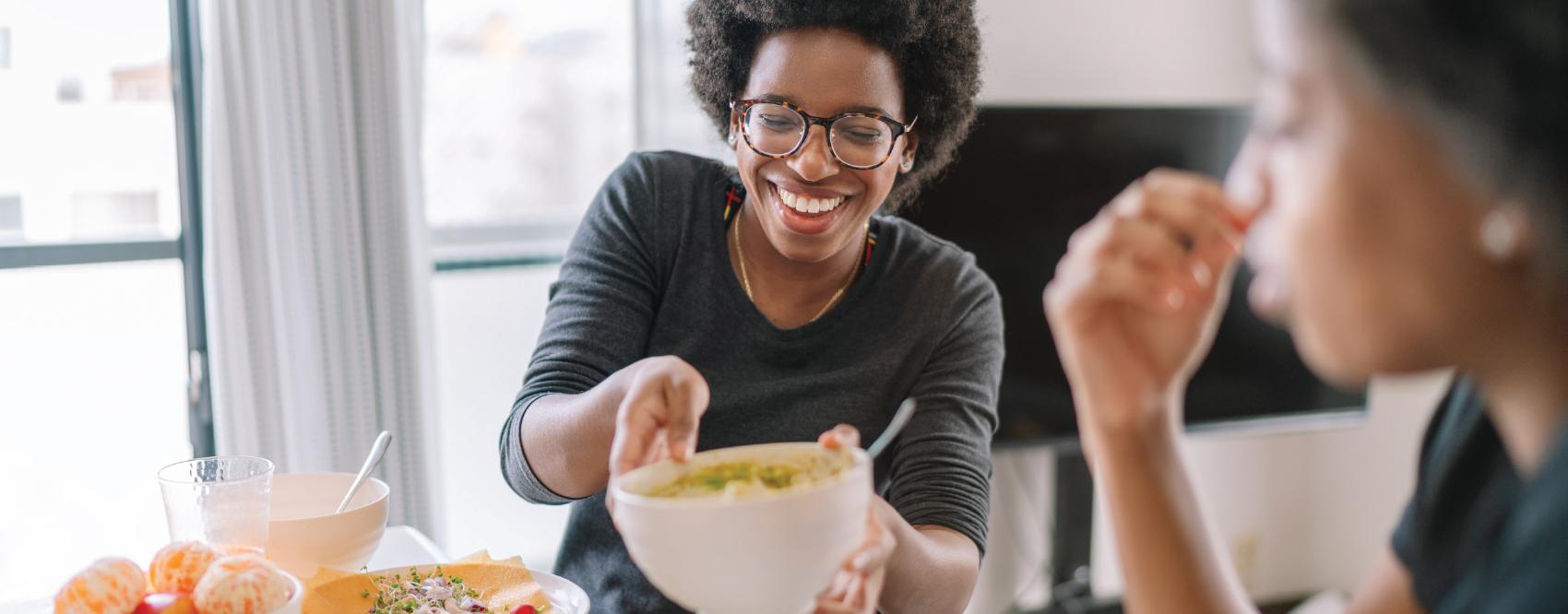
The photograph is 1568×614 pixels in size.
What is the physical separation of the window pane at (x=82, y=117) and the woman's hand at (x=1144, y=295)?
2223 millimetres

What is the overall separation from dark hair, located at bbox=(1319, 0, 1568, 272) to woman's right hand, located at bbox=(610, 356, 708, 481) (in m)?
0.61

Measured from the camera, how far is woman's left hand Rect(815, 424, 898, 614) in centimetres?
97

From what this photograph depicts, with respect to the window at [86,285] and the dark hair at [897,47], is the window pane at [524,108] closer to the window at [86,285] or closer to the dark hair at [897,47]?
the window at [86,285]

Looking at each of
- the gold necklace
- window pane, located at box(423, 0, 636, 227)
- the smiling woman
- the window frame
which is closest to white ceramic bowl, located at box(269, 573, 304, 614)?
the smiling woman

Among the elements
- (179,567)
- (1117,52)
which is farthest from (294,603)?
(1117,52)

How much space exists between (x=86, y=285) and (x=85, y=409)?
11.1 inches

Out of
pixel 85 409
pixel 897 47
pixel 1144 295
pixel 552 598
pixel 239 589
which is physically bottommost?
pixel 85 409

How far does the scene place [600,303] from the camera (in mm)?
1504

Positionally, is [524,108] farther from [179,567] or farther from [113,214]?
[179,567]

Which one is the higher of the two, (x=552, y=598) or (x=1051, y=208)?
(x=1051, y=208)

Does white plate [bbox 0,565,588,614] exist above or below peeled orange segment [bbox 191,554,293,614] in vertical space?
below

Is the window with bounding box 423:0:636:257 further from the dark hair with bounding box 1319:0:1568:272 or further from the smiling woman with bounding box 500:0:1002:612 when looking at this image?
the dark hair with bounding box 1319:0:1568:272

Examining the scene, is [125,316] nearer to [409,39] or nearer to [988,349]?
[409,39]

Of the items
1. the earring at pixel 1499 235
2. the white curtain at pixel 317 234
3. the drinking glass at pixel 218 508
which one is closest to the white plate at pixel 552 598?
the drinking glass at pixel 218 508
